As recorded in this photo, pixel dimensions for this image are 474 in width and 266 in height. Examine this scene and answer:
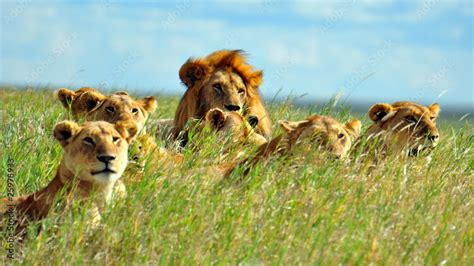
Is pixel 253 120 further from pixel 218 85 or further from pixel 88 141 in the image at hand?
pixel 88 141

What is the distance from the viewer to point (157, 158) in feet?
22.1

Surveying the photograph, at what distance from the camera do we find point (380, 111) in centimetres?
793

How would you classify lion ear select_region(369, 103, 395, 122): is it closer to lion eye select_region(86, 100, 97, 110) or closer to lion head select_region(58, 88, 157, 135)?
lion head select_region(58, 88, 157, 135)

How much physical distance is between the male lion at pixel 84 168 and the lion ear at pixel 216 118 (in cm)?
234

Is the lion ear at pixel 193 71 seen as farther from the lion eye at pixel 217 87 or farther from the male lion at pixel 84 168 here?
the male lion at pixel 84 168

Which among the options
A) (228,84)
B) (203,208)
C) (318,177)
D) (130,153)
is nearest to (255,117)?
(228,84)

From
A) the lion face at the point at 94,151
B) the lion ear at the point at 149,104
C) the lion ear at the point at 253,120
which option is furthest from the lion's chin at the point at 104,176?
the lion ear at the point at 253,120

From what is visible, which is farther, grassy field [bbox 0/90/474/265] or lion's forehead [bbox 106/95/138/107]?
lion's forehead [bbox 106/95/138/107]

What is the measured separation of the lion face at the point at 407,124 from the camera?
301 inches

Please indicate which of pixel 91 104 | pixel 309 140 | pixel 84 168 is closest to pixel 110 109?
pixel 91 104

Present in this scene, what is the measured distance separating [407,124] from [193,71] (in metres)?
2.74

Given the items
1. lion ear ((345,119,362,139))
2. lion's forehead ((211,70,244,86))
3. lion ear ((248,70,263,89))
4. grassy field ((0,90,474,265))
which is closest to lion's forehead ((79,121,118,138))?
grassy field ((0,90,474,265))

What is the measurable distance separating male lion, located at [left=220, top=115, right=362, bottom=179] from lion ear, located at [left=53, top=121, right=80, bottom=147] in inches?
47.7

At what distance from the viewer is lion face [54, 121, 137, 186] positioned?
5582 mm
